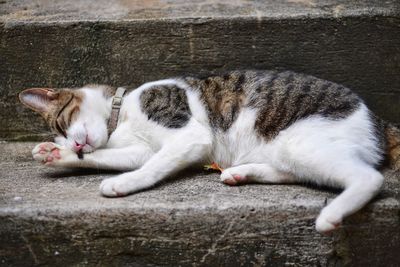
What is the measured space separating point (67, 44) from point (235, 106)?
109 centimetres

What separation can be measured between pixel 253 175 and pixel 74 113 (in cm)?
94

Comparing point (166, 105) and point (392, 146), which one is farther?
point (166, 105)

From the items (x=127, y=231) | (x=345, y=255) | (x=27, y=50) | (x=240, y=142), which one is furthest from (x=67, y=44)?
(x=345, y=255)

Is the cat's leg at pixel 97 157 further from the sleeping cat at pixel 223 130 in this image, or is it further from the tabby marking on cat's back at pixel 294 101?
the tabby marking on cat's back at pixel 294 101

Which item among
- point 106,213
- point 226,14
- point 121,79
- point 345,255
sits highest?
point 226,14

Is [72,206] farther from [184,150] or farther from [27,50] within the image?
[27,50]

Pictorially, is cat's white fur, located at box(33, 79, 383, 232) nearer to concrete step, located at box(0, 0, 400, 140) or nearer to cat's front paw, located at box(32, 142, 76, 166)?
cat's front paw, located at box(32, 142, 76, 166)

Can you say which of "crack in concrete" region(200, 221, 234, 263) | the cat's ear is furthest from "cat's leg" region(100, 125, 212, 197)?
the cat's ear

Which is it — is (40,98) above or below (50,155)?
above

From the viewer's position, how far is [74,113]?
2.82 metres

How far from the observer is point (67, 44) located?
320cm

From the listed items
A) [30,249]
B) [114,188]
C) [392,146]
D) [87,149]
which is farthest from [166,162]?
[392,146]

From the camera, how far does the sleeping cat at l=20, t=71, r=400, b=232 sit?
2.44 metres

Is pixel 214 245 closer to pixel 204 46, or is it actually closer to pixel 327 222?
pixel 327 222
